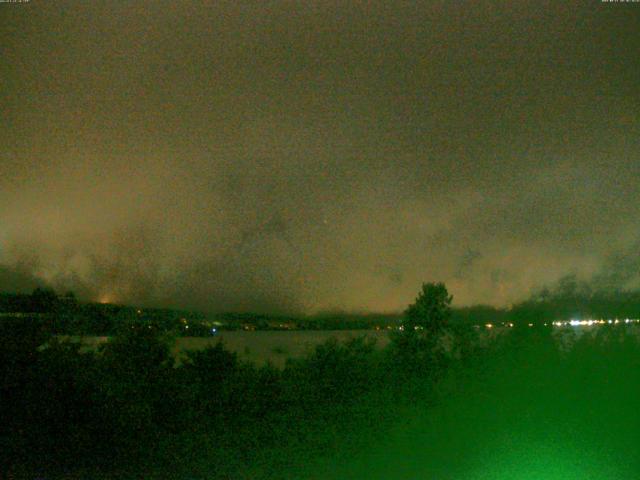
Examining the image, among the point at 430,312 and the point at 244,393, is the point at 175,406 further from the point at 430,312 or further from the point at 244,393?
the point at 430,312

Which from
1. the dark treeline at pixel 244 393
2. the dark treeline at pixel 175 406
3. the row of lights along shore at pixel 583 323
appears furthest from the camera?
the row of lights along shore at pixel 583 323

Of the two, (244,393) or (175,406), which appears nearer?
(175,406)

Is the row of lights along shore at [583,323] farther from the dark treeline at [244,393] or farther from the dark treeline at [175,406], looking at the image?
the dark treeline at [175,406]

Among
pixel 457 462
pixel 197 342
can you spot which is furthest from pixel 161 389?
pixel 457 462

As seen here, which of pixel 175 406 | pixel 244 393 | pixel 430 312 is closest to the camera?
pixel 175 406

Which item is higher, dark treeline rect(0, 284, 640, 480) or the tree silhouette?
the tree silhouette

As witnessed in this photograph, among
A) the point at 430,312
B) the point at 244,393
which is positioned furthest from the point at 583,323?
the point at 244,393

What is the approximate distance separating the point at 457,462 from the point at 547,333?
21.5ft

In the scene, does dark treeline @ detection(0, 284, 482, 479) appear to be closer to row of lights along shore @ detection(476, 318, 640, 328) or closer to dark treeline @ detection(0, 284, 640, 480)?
dark treeline @ detection(0, 284, 640, 480)

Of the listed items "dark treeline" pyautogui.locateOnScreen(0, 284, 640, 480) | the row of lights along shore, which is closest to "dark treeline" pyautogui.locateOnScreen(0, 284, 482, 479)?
"dark treeline" pyautogui.locateOnScreen(0, 284, 640, 480)

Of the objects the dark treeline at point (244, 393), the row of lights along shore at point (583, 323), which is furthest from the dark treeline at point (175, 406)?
the row of lights along shore at point (583, 323)

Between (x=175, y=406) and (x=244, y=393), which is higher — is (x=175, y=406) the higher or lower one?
the lower one

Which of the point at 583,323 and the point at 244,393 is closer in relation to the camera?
the point at 244,393

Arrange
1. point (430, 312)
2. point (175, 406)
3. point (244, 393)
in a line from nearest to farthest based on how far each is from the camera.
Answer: point (175, 406)
point (244, 393)
point (430, 312)
